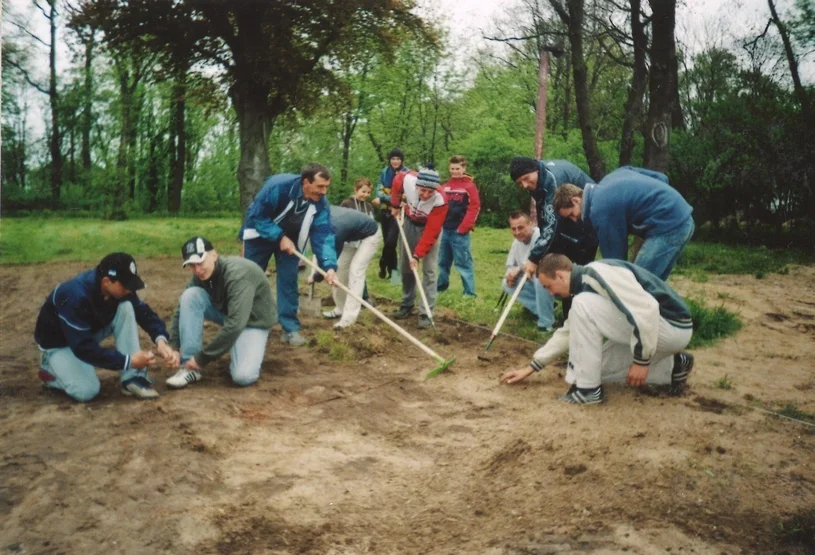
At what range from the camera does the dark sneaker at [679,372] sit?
5051mm

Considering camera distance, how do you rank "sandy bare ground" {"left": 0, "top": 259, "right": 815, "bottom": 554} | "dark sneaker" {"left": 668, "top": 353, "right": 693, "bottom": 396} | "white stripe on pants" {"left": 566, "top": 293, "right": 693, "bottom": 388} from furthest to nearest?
"dark sneaker" {"left": 668, "top": 353, "right": 693, "bottom": 396} < "white stripe on pants" {"left": 566, "top": 293, "right": 693, "bottom": 388} < "sandy bare ground" {"left": 0, "top": 259, "right": 815, "bottom": 554}

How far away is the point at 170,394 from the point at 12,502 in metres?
1.72

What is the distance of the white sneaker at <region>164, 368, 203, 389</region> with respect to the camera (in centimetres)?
537

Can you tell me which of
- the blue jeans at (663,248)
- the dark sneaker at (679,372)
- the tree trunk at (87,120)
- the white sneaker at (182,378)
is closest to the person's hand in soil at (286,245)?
the white sneaker at (182,378)

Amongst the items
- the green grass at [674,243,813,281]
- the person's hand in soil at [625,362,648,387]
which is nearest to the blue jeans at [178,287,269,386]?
the person's hand in soil at [625,362,648,387]

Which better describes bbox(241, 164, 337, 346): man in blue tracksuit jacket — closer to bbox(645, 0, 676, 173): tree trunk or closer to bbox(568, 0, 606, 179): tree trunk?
bbox(645, 0, 676, 173): tree trunk

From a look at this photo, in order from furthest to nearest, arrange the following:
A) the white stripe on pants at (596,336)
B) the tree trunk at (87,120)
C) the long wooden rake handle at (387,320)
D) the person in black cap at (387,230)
→ the tree trunk at (87,120)
the person in black cap at (387,230)
the long wooden rake handle at (387,320)
the white stripe on pants at (596,336)

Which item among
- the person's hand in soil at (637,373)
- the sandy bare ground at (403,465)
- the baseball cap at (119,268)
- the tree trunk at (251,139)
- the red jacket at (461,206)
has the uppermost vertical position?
the tree trunk at (251,139)

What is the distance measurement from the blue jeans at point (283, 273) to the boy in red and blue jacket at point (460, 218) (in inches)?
107

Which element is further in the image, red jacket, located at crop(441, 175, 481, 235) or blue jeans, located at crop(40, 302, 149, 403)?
A: red jacket, located at crop(441, 175, 481, 235)

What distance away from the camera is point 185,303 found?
5.45 m

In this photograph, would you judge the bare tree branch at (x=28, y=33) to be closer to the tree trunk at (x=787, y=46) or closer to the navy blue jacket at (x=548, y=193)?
the navy blue jacket at (x=548, y=193)

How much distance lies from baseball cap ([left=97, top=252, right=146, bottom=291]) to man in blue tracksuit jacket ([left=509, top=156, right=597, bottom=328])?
11.2ft

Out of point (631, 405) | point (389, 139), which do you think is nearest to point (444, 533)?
point (631, 405)
